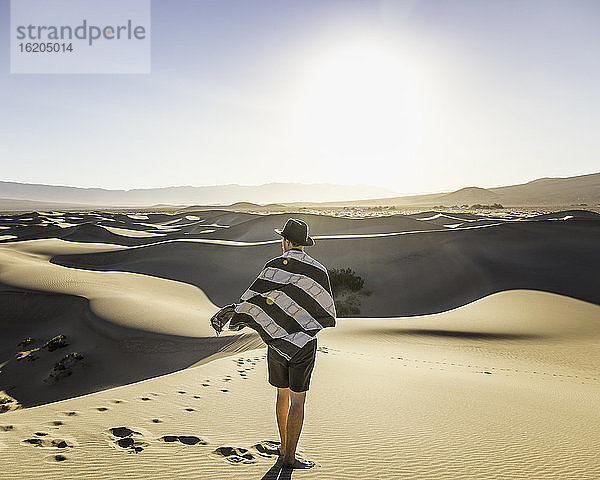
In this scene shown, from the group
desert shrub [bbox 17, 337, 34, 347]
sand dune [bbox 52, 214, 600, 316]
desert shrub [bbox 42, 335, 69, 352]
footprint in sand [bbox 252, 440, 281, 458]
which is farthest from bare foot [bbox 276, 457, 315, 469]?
sand dune [bbox 52, 214, 600, 316]

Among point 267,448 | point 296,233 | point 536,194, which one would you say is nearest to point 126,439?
point 267,448

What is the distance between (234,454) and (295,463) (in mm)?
593

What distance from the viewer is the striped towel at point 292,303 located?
3.60m

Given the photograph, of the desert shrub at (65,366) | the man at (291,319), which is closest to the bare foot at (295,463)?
the man at (291,319)

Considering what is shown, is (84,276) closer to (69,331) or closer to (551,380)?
(69,331)

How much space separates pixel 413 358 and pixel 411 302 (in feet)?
31.9

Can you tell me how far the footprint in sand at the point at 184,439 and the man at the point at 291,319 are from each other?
878 millimetres

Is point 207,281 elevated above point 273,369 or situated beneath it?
situated beneath

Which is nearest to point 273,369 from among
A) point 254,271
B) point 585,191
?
point 254,271

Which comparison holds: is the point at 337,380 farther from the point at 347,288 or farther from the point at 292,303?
the point at 347,288

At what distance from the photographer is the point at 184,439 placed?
13.8ft

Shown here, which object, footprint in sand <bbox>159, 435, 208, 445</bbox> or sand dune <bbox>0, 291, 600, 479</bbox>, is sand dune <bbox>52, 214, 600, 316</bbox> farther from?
footprint in sand <bbox>159, 435, 208, 445</bbox>

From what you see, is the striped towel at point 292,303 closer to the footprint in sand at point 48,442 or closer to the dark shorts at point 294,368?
the dark shorts at point 294,368

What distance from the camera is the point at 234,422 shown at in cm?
477
